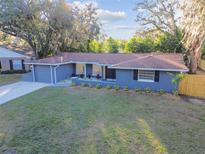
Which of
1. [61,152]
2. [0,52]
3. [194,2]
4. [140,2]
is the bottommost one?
[61,152]

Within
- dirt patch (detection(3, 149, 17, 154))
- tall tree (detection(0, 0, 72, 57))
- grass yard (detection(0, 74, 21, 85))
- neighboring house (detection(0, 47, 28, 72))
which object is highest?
tall tree (detection(0, 0, 72, 57))

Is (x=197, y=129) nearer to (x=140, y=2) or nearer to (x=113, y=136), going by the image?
(x=113, y=136)

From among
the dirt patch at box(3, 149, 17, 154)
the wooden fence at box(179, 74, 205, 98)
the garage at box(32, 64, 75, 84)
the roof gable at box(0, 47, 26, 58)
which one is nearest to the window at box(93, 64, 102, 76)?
the garage at box(32, 64, 75, 84)

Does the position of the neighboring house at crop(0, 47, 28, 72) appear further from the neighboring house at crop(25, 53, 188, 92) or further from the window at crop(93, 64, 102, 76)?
the window at crop(93, 64, 102, 76)

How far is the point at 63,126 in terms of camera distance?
805cm

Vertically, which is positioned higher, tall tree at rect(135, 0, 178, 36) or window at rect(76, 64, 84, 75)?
tall tree at rect(135, 0, 178, 36)

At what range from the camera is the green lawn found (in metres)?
6.36

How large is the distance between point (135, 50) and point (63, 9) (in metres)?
13.0

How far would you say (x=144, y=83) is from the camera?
47.7 ft

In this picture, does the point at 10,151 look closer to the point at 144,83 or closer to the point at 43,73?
the point at 144,83

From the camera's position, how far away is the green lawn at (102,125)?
6.36 m

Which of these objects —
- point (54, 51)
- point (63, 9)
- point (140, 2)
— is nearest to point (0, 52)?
point (54, 51)

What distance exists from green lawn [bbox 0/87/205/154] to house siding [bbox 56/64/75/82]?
20.5 ft

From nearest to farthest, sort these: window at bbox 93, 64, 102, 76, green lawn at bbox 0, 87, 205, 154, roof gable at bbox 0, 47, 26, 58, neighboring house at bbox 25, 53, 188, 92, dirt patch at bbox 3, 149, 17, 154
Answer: dirt patch at bbox 3, 149, 17, 154, green lawn at bbox 0, 87, 205, 154, neighboring house at bbox 25, 53, 188, 92, window at bbox 93, 64, 102, 76, roof gable at bbox 0, 47, 26, 58
